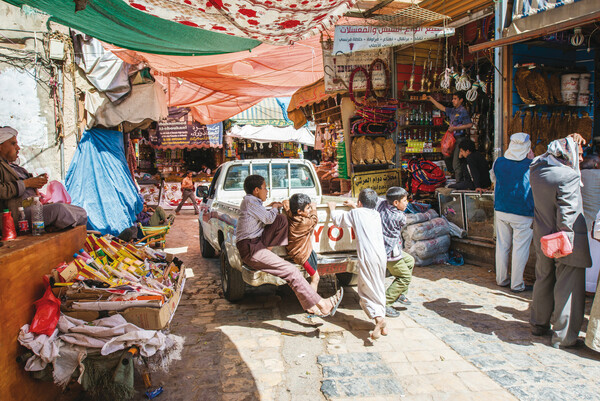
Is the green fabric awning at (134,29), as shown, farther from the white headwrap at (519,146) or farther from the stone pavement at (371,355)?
the white headwrap at (519,146)

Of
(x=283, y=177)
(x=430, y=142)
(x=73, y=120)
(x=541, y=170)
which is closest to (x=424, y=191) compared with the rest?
(x=430, y=142)

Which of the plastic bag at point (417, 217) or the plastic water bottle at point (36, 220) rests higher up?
the plastic water bottle at point (36, 220)

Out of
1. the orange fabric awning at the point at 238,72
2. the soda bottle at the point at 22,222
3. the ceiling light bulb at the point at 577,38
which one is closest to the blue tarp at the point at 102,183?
the orange fabric awning at the point at 238,72

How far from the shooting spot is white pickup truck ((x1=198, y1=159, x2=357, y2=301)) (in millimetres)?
4719

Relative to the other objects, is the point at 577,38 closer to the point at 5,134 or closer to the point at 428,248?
the point at 428,248

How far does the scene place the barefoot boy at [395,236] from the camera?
4559mm

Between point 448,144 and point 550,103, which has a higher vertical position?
point 550,103

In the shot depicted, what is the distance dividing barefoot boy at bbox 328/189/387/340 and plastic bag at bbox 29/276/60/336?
280 cm

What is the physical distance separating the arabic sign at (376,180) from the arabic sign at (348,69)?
187 centimetres

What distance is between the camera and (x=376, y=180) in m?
8.66

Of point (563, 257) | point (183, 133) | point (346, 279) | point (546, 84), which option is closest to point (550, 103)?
point (546, 84)

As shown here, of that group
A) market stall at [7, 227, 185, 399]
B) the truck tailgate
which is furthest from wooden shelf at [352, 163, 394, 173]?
market stall at [7, 227, 185, 399]

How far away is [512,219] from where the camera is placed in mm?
5688

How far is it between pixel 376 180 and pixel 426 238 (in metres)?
2.04
